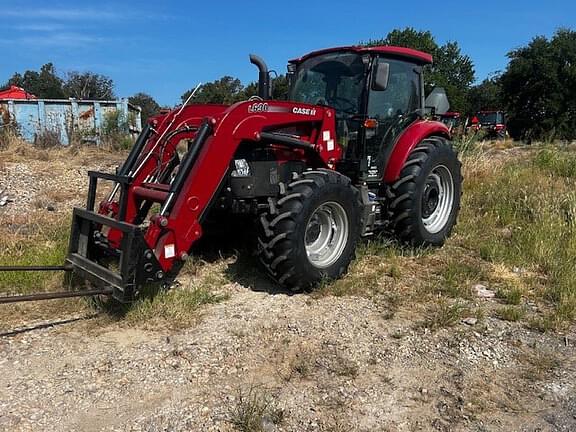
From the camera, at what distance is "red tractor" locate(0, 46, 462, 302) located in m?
4.55

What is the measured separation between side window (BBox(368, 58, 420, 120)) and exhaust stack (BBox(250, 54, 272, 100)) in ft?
3.69

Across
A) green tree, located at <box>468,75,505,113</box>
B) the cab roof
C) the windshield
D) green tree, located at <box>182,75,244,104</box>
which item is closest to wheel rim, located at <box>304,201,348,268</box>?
the windshield

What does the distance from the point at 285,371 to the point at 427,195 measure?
11.7ft

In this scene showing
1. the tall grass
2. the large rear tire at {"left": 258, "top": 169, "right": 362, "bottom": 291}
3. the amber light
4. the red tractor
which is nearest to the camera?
the red tractor

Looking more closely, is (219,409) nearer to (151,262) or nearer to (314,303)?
(151,262)

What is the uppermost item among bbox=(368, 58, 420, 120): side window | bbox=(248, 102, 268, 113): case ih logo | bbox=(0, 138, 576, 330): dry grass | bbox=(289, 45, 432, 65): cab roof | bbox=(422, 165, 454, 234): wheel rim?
bbox=(289, 45, 432, 65): cab roof

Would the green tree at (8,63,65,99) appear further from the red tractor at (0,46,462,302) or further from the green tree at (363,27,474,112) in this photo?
the red tractor at (0,46,462,302)

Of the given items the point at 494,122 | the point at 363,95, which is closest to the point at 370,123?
the point at 363,95

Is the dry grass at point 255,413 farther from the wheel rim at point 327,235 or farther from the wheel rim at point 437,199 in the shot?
the wheel rim at point 437,199

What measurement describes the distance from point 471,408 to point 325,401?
871mm

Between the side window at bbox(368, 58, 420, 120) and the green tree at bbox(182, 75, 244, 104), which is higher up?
the green tree at bbox(182, 75, 244, 104)

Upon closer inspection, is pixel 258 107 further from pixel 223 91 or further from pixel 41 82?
pixel 41 82

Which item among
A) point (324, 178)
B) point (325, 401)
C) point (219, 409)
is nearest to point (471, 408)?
point (325, 401)

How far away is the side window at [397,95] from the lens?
6121 mm
